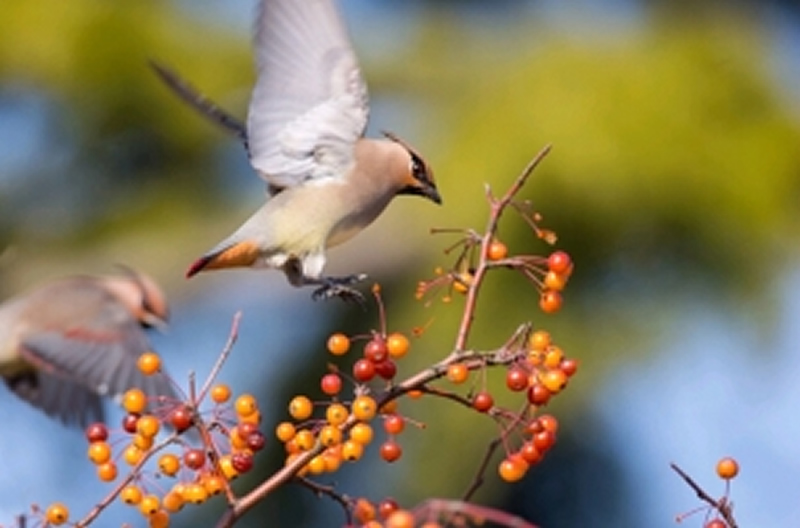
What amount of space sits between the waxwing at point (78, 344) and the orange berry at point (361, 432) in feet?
4.45

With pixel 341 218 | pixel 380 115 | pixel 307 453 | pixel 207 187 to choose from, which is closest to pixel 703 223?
pixel 380 115

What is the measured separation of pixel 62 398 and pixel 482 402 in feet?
5.75

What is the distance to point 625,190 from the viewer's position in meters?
5.87

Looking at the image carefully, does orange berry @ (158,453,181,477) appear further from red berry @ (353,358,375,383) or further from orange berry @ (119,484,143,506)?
red berry @ (353,358,375,383)

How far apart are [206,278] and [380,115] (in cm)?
95

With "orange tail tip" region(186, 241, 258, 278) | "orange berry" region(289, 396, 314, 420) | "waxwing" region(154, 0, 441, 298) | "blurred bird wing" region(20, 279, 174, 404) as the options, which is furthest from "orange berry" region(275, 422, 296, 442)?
"blurred bird wing" region(20, 279, 174, 404)

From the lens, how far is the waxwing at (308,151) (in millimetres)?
2520

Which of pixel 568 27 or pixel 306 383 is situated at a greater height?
pixel 568 27

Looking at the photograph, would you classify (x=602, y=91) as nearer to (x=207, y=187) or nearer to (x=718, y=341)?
(x=718, y=341)

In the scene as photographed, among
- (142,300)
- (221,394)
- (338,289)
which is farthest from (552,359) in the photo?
(142,300)

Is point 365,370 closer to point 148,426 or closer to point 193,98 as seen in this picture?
point 148,426

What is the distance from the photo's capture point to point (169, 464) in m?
1.82

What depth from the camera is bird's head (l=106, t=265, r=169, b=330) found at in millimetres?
3430

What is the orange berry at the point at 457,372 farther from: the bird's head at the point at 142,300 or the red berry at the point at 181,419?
the bird's head at the point at 142,300
